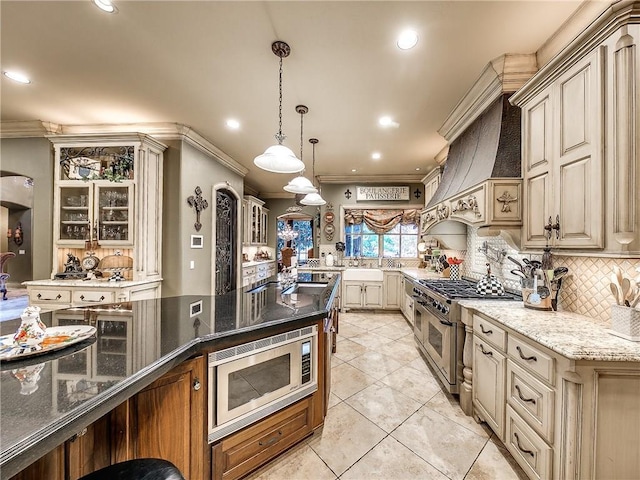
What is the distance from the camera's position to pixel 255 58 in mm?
2197

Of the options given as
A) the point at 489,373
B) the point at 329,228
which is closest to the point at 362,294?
the point at 329,228

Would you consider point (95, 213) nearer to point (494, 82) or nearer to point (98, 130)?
point (98, 130)

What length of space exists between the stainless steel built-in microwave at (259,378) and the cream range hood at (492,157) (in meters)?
1.83

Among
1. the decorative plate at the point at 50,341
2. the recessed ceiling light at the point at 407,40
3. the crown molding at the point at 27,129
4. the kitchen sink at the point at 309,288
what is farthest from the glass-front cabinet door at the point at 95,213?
the recessed ceiling light at the point at 407,40

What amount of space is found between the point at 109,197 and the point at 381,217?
505 cm

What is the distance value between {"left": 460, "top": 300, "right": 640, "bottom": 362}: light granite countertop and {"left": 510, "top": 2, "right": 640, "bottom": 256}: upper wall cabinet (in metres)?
0.48

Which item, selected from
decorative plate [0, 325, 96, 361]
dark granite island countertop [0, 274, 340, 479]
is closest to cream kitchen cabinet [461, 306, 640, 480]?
dark granite island countertop [0, 274, 340, 479]

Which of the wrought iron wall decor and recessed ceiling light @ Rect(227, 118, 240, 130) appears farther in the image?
the wrought iron wall decor

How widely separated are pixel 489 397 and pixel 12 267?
10792 mm

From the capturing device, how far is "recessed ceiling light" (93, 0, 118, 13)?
1699 mm

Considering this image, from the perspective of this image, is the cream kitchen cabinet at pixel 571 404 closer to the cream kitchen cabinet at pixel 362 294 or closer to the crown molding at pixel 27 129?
the cream kitchen cabinet at pixel 362 294

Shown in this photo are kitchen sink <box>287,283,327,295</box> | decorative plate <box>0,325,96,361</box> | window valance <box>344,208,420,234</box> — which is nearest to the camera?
decorative plate <box>0,325,96,361</box>

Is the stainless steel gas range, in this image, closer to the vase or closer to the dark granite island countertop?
the dark granite island countertop

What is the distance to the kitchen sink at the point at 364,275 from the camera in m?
5.34
